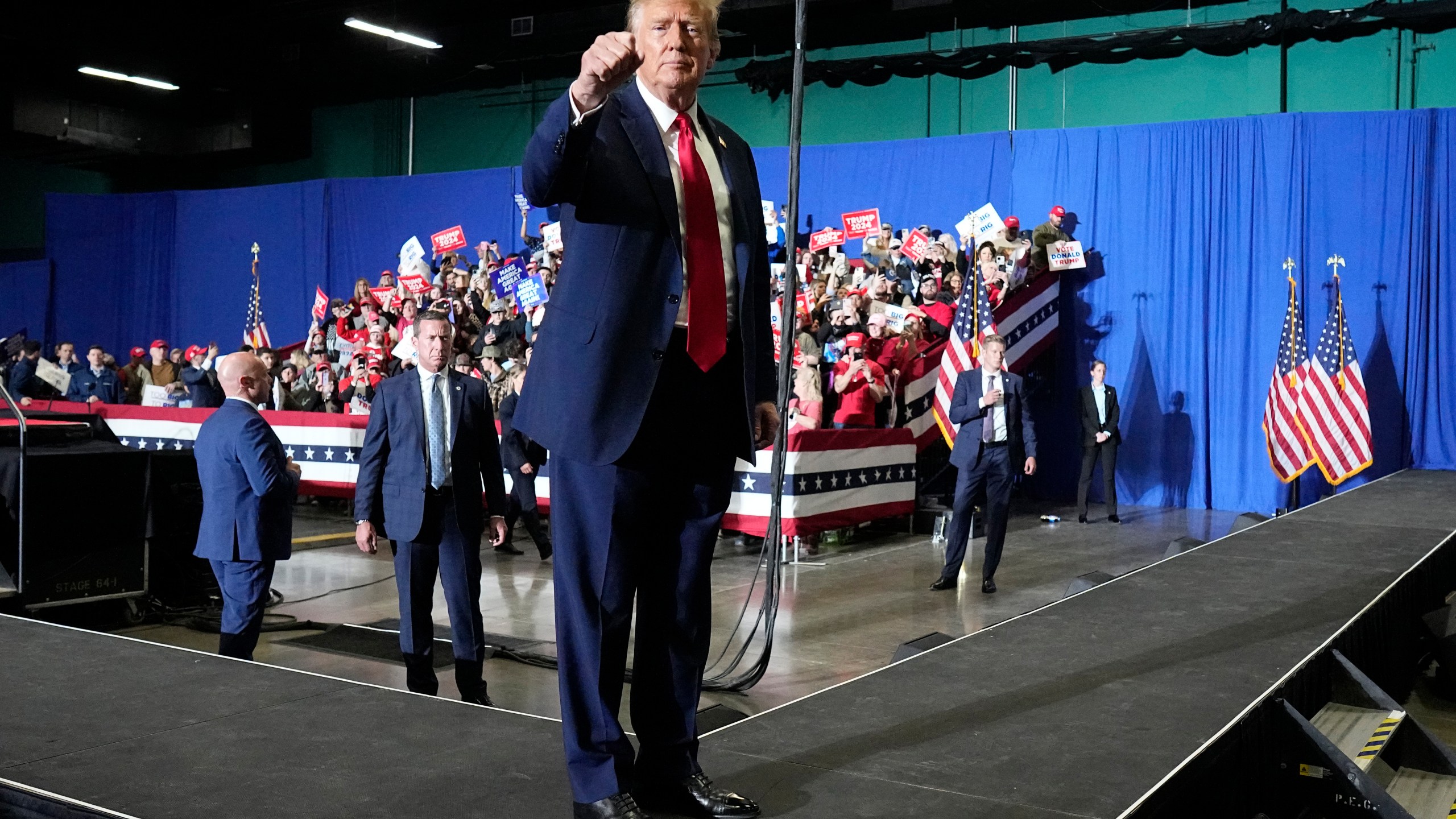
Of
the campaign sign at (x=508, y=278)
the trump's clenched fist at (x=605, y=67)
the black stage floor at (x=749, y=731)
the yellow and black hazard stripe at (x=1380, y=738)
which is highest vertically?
the campaign sign at (x=508, y=278)

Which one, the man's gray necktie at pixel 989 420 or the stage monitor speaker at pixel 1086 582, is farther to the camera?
the man's gray necktie at pixel 989 420

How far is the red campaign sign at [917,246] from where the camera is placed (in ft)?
45.9

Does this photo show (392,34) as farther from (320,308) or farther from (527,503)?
(527,503)

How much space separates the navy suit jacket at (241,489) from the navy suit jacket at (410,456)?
0.33 m

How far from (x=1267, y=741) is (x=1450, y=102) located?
12.3 meters

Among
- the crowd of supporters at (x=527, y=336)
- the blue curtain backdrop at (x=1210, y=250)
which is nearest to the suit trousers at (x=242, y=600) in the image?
the crowd of supporters at (x=527, y=336)

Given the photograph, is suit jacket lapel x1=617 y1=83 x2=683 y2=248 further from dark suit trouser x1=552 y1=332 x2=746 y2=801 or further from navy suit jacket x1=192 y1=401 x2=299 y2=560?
navy suit jacket x1=192 y1=401 x2=299 y2=560

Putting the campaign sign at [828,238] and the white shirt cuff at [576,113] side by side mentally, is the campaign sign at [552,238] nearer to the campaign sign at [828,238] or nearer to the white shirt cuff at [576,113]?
the campaign sign at [828,238]

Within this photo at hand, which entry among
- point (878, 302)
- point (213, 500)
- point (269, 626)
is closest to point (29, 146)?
point (878, 302)

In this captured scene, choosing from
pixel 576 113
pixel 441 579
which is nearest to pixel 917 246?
pixel 441 579

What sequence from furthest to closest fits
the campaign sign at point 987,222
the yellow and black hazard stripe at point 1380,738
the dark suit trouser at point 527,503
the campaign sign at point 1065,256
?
the campaign sign at point 987,222 → the campaign sign at point 1065,256 → the dark suit trouser at point 527,503 → the yellow and black hazard stripe at point 1380,738

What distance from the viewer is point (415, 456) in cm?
493

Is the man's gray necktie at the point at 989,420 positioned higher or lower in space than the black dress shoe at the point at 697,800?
higher

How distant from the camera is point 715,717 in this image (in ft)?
14.9
